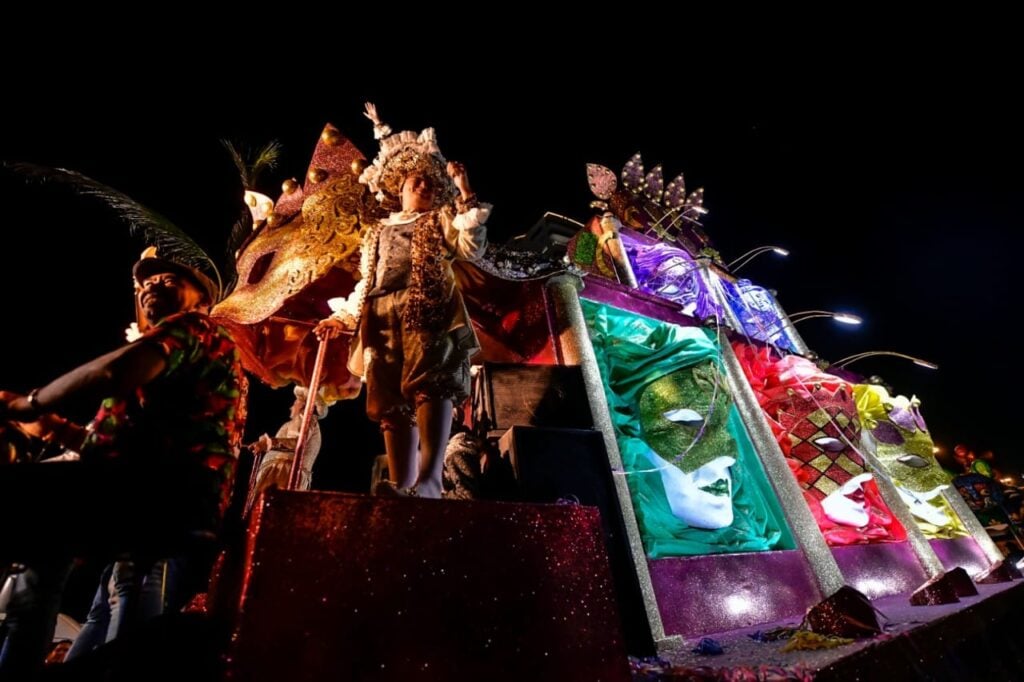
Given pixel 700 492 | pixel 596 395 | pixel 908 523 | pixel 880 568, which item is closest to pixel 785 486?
pixel 700 492

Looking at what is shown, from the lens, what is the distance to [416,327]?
296 cm

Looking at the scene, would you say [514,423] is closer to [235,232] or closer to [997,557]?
[235,232]

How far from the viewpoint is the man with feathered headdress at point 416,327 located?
2.84 metres

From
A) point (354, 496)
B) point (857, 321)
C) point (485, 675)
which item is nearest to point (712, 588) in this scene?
point (485, 675)

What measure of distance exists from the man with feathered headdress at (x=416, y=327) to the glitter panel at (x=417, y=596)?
1.01 m

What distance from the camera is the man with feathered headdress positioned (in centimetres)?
284

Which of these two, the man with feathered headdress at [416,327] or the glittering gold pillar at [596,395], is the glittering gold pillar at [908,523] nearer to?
the glittering gold pillar at [596,395]

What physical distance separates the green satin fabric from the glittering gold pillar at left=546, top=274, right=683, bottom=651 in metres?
0.44

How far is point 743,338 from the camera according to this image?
6.54 meters

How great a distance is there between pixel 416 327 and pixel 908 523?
22.7 feet

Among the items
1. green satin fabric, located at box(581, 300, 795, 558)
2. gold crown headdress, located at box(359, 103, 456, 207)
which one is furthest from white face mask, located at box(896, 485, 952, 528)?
gold crown headdress, located at box(359, 103, 456, 207)

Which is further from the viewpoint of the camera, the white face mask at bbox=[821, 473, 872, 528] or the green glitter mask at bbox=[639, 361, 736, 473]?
the white face mask at bbox=[821, 473, 872, 528]

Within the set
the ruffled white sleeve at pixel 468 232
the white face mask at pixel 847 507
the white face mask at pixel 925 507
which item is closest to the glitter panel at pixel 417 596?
the ruffled white sleeve at pixel 468 232

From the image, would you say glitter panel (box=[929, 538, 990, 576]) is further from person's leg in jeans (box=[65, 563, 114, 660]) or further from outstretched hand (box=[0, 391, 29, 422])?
outstretched hand (box=[0, 391, 29, 422])
